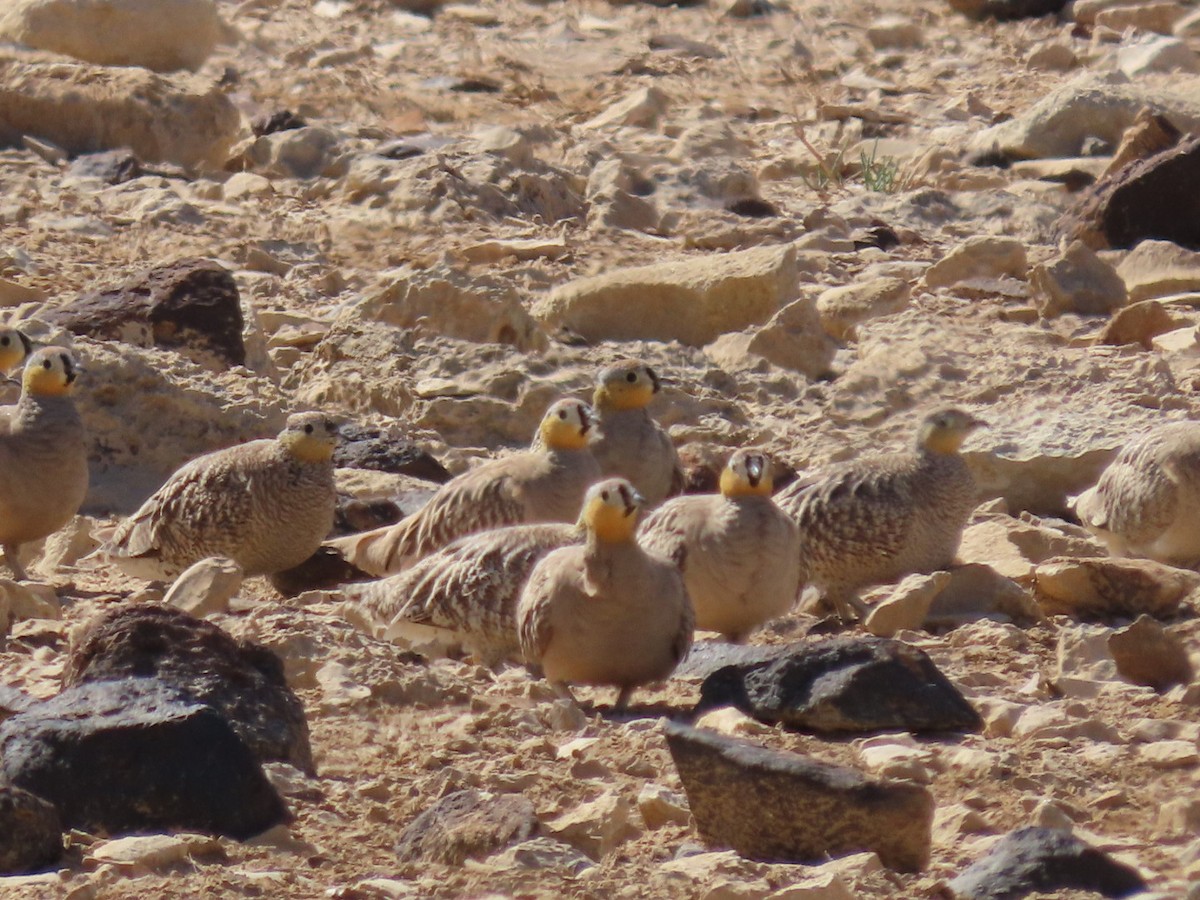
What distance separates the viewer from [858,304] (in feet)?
36.3

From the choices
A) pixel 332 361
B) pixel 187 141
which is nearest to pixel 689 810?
pixel 332 361

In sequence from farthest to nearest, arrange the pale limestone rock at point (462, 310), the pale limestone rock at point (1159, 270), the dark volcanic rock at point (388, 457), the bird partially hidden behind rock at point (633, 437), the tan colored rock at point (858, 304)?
the pale limestone rock at point (1159, 270)
the tan colored rock at point (858, 304)
the pale limestone rock at point (462, 310)
the dark volcanic rock at point (388, 457)
the bird partially hidden behind rock at point (633, 437)

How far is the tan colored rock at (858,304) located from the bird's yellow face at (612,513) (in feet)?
15.9

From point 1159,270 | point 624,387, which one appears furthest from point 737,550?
point 1159,270

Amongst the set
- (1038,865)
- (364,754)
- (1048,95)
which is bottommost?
(364,754)

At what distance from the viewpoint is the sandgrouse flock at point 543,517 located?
7066 mm

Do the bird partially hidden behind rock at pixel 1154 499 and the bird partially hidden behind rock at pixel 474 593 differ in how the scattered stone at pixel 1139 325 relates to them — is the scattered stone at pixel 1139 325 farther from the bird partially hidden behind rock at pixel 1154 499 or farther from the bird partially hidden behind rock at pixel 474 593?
the bird partially hidden behind rock at pixel 474 593

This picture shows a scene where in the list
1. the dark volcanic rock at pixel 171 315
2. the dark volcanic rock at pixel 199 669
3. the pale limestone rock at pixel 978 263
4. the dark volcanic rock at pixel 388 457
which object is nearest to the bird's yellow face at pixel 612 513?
the dark volcanic rock at pixel 199 669

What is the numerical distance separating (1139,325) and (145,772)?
7040 mm

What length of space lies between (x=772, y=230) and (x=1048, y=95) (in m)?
3.34

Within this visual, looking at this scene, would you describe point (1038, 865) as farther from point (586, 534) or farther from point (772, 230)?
point (772, 230)

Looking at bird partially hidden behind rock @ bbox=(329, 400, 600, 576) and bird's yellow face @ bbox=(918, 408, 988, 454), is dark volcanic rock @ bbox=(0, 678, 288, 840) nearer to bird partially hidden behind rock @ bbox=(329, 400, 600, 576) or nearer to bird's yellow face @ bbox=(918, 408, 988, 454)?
bird partially hidden behind rock @ bbox=(329, 400, 600, 576)

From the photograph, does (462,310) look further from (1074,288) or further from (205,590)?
(205,590)

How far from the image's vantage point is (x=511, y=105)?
52.2 ft
